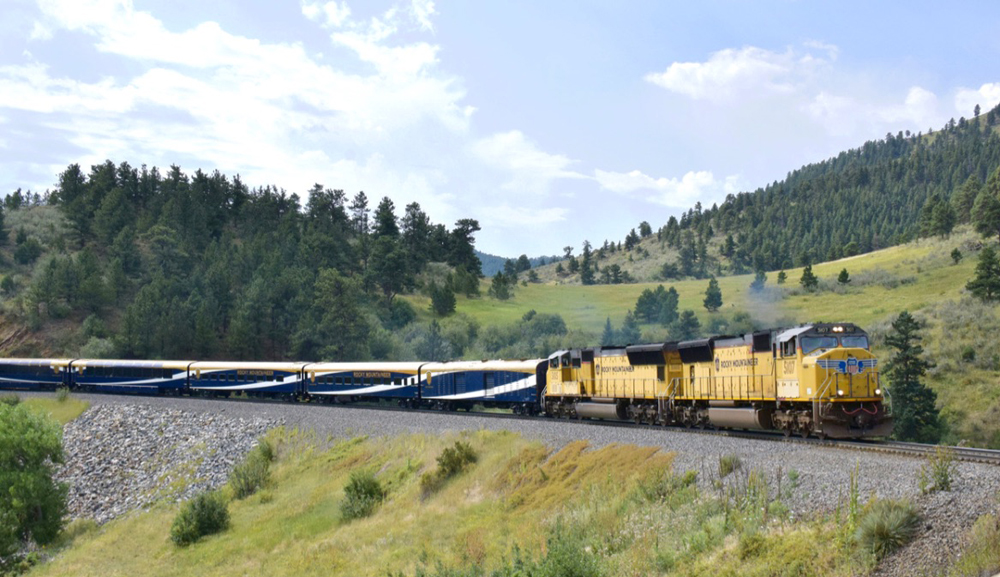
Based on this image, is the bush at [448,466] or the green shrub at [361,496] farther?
the green shrub at [361,496]

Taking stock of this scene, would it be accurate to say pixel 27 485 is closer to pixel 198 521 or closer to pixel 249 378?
pixel 198 521

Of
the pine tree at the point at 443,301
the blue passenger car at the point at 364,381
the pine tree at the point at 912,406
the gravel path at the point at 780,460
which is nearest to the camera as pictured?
the gravel path at the point at 780,460

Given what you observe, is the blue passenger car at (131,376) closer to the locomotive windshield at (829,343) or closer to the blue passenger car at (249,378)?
the blue passenger car at (249,378)

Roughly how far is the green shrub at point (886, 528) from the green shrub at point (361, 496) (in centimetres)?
1940

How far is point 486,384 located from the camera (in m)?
46.6

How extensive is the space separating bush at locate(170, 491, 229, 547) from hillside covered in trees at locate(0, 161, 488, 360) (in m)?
58.2

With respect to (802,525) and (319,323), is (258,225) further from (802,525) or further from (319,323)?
(802,525)

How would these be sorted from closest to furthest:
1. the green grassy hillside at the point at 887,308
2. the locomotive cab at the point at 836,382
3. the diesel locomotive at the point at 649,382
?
the locomotive cab at the point at 836,382 → the diesel locomotive at the point at 649,382 → the green grassy hillside at the point at 887,308

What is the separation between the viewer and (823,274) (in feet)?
414

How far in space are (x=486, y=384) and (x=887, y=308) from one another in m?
48.9

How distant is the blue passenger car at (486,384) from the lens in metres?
43.1

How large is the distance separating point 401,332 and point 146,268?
35.4 m

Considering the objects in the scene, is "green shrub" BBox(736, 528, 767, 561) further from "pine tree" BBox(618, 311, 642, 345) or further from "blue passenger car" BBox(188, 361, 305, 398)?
"pine tree" BBox(618, 311, 642, 345)

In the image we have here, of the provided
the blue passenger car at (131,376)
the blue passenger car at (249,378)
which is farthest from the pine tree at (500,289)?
the blue passenger car at (131,376)
